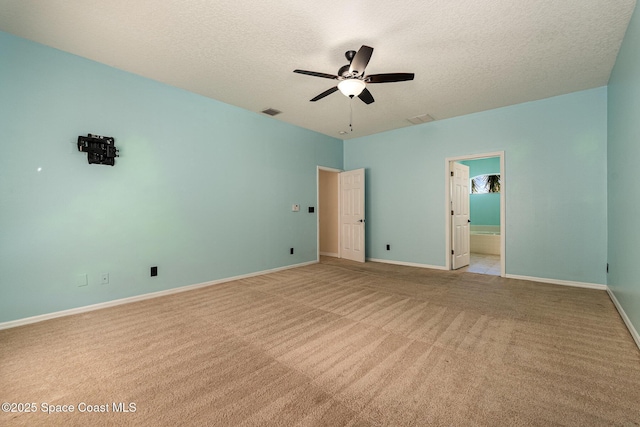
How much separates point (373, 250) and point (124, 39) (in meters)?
5.47

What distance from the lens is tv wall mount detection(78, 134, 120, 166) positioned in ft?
10.0

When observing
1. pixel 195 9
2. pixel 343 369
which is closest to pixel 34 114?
pixel 195 9

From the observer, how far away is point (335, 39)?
2738mm

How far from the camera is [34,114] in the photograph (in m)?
2.81

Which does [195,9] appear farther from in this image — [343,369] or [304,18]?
[343,369]

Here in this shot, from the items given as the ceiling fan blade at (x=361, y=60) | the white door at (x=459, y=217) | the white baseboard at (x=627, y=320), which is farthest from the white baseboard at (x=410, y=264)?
the ceiling fan blade at (x=361, y=60)

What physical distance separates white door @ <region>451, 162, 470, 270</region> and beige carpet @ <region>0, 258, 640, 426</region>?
1909 mm

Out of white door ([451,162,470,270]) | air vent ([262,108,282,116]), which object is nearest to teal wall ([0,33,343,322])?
air vent ([262,108,282,116])

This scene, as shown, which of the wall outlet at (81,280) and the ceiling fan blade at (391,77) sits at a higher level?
the ceiling fan blade at (391,77)

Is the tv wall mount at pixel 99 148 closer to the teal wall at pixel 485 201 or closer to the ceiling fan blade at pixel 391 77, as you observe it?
the ceiling fan blade at pixel 391 77

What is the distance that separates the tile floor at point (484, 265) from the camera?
505 cm

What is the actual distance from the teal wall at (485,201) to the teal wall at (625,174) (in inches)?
191

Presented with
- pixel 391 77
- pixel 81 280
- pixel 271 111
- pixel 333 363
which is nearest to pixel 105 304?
pixel 81 280

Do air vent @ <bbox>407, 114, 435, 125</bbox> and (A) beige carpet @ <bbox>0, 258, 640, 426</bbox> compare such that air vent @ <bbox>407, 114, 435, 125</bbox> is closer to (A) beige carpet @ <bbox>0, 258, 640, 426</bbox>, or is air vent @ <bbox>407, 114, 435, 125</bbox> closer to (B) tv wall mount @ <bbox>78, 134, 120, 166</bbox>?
(A) beige carpet @ <bbox>0, 258, 640, 426</bbox>
